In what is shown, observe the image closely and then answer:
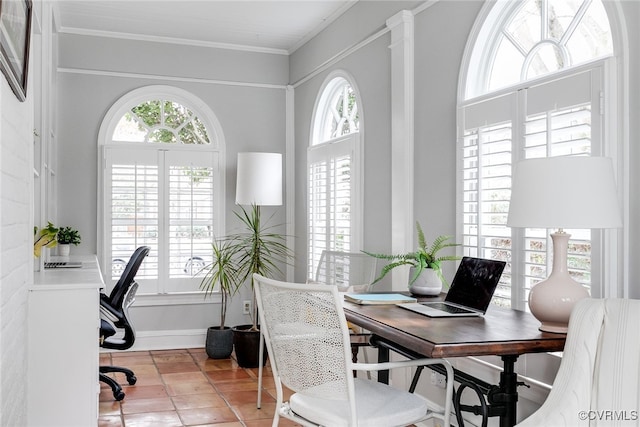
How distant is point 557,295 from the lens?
217 cm

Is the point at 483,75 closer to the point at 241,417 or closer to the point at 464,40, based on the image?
the point at 464,40

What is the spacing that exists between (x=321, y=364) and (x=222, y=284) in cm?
328

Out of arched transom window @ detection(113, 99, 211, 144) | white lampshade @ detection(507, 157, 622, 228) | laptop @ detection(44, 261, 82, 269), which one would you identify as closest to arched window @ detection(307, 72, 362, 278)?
arched transom window @ detection(113, 99, 211, 144)

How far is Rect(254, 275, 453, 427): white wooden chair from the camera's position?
2.12 metres

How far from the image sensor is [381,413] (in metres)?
2.24

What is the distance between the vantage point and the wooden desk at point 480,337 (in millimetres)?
1998

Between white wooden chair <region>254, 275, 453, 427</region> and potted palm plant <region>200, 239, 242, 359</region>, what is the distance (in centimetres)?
290

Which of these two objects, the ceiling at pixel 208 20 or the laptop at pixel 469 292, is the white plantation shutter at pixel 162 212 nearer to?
the ceiling at pixel 208 20

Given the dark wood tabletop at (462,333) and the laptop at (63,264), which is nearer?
the dark wood tabletop at (462,333)

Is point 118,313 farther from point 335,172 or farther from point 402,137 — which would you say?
point 402,137

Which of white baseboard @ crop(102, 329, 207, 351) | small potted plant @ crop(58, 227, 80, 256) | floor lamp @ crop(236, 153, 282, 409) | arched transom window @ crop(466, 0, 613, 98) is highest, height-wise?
arched transom window @ crop(466, 0, 613, 98)

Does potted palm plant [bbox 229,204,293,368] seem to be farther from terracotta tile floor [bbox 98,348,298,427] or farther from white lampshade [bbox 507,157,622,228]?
white lampshade [bbox 507,157,622,228]

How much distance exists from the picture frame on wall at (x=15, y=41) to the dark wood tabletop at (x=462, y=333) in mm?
1501

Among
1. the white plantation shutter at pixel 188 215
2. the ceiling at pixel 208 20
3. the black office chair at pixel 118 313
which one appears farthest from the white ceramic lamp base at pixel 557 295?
the white plantation shutter at pixel 188 215
